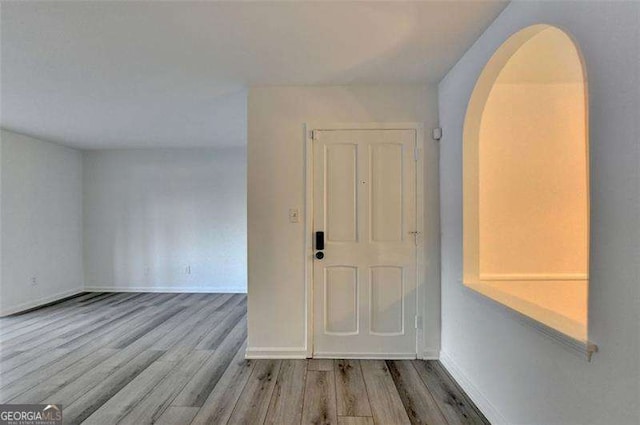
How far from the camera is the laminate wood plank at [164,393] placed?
1.86 metres

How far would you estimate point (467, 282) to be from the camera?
2133 mm

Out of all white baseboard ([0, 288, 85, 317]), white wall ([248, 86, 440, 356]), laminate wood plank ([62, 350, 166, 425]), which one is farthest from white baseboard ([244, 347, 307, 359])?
white baseboard ([0, 288, 85, 317])

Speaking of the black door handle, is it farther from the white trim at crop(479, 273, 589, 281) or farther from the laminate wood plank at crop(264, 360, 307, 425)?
the white trim at crop(479, 273, 589, 281)

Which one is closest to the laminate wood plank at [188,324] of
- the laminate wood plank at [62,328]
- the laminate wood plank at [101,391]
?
the laminate wood plank at [101,391]

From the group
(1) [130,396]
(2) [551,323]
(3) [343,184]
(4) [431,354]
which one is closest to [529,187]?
(2) [551,323]

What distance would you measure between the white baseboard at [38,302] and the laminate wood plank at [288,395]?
3968mm

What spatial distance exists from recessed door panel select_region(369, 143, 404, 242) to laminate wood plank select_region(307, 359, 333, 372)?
1126 millimetres

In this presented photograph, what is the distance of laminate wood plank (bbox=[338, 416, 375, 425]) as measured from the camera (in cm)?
181

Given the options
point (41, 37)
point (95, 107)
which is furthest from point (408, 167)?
point (95, 107)

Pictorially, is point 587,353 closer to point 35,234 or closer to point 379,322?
point 379,322

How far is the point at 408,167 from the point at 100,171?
5121mm

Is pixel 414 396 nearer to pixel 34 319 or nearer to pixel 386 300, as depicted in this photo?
pixel 386 300

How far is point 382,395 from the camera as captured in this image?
208 centimetres

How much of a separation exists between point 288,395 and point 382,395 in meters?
0.66
